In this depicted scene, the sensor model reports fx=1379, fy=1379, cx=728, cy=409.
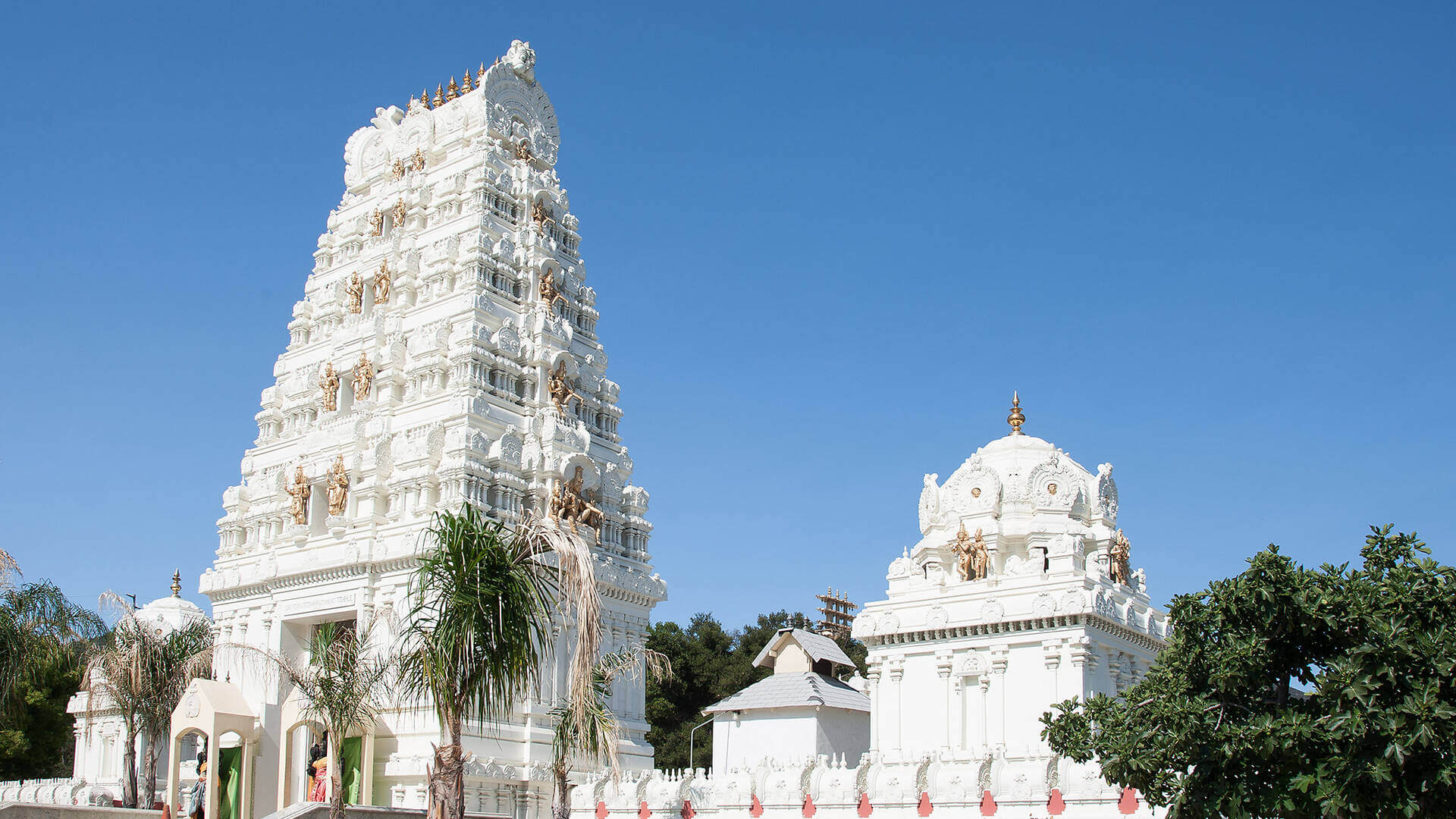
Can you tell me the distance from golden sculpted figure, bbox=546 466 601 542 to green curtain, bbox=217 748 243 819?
462 inches

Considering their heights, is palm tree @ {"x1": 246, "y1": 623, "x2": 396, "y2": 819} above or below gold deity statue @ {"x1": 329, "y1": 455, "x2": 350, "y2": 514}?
below

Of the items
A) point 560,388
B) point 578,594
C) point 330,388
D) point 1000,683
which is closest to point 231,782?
point 330,388

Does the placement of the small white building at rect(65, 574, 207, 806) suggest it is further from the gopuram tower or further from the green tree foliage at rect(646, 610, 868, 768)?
the green tree foliage at rect(646, 610, 868, 768)

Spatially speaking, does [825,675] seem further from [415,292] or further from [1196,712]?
[1196,712]

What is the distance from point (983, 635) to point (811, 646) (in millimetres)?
10344

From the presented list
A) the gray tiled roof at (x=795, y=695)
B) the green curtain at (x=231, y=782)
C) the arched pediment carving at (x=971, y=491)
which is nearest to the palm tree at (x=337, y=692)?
the green curtain at (x=231, y=782)

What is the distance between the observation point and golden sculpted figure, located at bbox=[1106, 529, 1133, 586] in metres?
43.0

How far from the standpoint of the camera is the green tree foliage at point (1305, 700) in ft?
63.1

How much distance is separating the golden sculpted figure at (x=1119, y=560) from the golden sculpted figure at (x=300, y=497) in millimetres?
24986

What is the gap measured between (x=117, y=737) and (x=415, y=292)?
19.9m

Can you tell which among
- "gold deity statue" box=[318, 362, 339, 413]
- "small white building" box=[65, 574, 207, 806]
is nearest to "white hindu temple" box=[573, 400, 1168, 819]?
"gold deity statue" box=[318, 362, 339, 413]

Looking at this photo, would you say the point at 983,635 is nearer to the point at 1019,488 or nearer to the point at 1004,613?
the point at 1004,613

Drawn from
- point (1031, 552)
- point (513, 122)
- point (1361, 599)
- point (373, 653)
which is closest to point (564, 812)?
point (373, 653)

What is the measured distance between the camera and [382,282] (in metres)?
46.0
